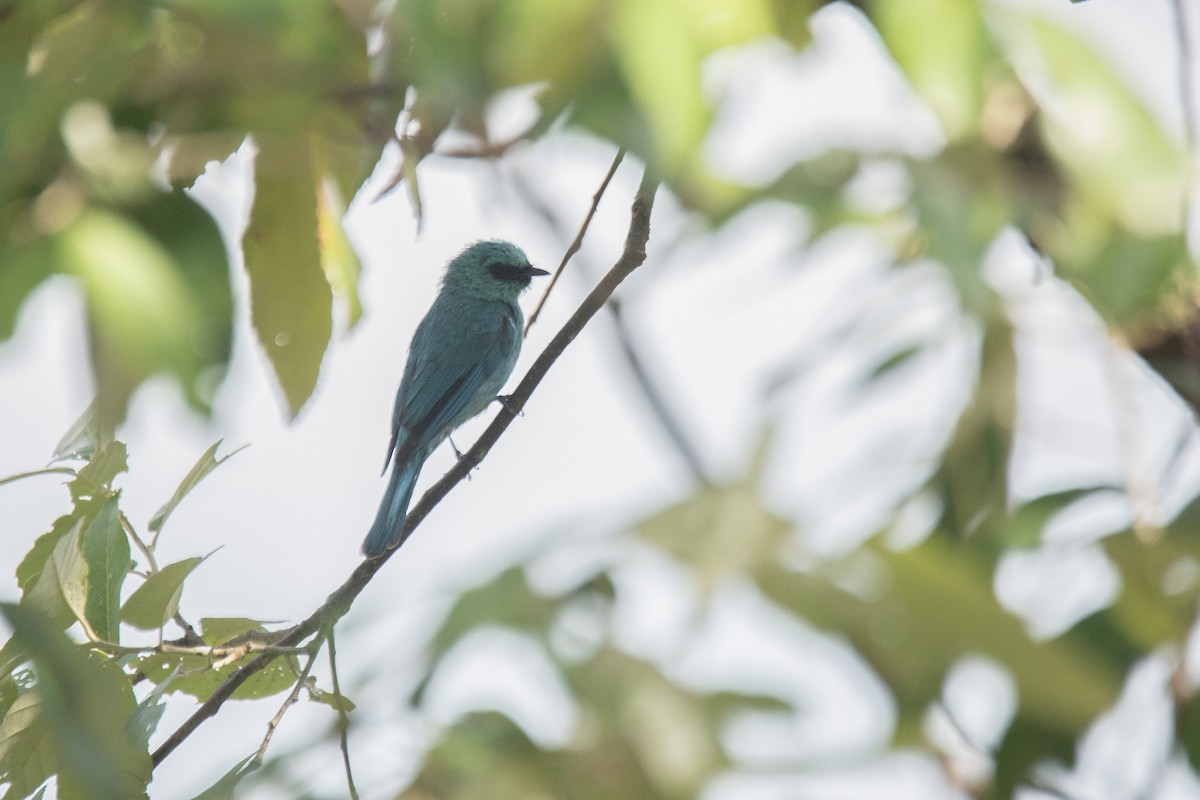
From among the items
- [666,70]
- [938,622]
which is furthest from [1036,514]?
[666,70]

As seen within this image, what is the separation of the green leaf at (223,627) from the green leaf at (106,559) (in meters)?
0.28

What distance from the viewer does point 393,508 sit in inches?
227

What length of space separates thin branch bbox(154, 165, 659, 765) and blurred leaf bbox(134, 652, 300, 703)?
37mm

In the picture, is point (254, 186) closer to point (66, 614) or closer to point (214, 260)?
point (214, 260)

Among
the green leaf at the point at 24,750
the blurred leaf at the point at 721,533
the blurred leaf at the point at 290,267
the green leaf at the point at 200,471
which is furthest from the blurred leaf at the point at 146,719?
the blurred leaf at the point at 721,533

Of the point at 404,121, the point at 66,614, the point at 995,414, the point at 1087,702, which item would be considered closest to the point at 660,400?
the point at 995,414

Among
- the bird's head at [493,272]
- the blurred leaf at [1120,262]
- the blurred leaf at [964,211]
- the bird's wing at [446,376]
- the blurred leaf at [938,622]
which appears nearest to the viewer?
the blurred leaf at [938,622]

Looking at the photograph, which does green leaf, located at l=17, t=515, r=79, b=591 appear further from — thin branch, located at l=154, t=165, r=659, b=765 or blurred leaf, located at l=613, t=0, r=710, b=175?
blurred leaf, located at l=613, t=0, r=710, b=175

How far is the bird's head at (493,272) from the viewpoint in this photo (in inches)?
309

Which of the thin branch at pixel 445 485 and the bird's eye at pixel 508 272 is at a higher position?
the thin branch at pixel 445 485

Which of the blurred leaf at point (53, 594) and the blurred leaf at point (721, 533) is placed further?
the blurred leaf at point (53, 594)

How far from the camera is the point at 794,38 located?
177 cm

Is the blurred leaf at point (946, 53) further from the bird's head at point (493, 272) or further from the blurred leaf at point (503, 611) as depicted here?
the bird's head at point (493, 272)

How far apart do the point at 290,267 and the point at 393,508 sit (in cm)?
320
